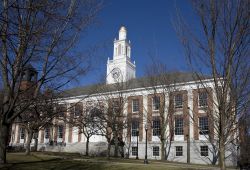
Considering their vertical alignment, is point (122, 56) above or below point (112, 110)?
above

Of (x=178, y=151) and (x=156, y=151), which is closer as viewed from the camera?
(x=178, y=151)

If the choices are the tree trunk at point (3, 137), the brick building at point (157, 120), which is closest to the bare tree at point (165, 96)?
the brick building at point (157, 120)

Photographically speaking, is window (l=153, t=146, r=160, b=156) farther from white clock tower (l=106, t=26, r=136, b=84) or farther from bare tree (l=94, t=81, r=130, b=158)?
white clock tower (l=106, t=26, r=136, b=84)

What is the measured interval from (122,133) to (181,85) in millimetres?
12806

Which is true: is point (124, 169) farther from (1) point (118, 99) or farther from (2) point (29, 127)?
(1) point (118, 99)

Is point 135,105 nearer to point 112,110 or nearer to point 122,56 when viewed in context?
point 112,110

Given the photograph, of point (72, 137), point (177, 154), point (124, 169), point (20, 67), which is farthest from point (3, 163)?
point (72, 137)

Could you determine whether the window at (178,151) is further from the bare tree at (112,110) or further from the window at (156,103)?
the bare tree at (112,110)

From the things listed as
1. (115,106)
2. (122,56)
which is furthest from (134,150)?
(122,56)

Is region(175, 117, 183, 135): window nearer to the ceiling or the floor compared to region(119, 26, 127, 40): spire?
nearer to the floor

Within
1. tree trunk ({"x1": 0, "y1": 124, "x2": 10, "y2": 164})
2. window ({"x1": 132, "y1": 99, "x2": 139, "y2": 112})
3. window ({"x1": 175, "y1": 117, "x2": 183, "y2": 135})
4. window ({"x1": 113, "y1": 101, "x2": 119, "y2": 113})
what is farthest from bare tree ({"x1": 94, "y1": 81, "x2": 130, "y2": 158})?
tree trunk ({"x1": 0, "y1": 124, "x2": 10, "y2": 164})

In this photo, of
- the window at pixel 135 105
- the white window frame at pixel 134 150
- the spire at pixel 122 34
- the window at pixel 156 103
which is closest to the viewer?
the window at pixel 156 103

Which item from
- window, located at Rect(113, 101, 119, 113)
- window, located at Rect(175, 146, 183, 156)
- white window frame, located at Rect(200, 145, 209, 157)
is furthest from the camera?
window, located at Rect(175, 146, 183, 156)

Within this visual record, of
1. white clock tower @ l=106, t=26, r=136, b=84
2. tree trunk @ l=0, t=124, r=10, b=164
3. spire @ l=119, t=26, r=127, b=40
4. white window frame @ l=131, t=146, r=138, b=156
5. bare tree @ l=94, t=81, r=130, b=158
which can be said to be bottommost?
white window frame @ l=131, t=146, r=138, b=156
